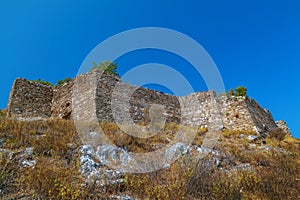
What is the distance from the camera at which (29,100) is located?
47.3 ft

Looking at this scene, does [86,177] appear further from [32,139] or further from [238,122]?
[238,122]

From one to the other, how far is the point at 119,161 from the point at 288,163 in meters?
4.53

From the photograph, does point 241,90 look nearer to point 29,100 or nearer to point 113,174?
point 29,100

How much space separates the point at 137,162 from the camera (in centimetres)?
589

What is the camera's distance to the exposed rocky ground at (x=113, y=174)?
4.14m

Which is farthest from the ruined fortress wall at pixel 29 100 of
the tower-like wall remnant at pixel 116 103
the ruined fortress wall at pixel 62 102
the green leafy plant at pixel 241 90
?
the green leafy plant at pixel 241 90

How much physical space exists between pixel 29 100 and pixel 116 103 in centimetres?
524

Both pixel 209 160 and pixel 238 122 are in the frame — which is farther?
pixel 238 122

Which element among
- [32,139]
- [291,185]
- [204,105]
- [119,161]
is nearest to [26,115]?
[32,139]

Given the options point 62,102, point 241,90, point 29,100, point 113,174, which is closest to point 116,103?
point 62,102

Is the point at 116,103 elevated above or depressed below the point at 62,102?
below

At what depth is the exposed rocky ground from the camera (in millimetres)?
4141

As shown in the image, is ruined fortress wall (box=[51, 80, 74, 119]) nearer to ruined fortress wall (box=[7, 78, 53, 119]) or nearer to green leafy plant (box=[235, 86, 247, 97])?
ruined fortress wall (box=[7, 78, 53, 119])

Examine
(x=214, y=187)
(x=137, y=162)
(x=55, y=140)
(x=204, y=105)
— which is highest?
(x=204, y=105)
